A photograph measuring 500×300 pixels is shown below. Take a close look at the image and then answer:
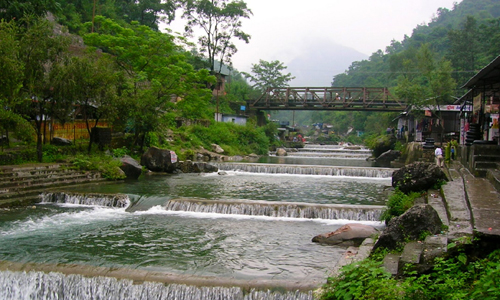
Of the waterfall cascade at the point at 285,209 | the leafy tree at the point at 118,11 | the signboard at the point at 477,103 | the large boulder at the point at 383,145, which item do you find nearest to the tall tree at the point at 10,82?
the waterfall cascade at the point at 285,209

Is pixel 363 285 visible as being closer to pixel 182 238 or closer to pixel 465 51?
pixel 182 238

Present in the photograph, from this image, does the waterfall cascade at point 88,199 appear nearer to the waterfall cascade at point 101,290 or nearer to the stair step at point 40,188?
the stair step at point 40,188

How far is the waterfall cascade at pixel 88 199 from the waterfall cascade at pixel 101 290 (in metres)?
6.84

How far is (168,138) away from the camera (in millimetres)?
30516

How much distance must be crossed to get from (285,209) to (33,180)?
32.7ft

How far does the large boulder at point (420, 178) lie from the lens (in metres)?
12.5

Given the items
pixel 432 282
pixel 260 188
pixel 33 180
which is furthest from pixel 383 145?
pixel 432 282

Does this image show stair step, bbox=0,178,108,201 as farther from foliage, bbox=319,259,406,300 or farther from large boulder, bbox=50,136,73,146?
foliage, bbox=319,259,406,300

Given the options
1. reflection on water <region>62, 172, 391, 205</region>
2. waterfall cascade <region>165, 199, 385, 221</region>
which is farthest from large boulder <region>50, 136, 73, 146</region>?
waterfall cascade <region>165, 199, 385, 221</region>

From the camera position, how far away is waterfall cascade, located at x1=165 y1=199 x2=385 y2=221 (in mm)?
13047

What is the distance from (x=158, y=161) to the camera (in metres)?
23.2

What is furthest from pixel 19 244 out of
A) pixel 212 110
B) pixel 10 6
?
pixel 212 110

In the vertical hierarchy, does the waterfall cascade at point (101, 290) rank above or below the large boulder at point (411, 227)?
below

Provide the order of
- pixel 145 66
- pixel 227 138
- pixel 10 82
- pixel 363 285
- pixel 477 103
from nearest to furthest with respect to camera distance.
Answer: pixel 363 285, pixel 10 82, pixel 477 103, pixel 145 66, pixel 227 138
